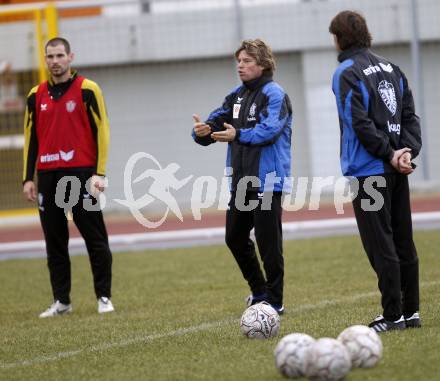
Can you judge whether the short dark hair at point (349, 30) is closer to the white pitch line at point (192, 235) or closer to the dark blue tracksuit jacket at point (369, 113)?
the dark blue tracksuit jacket at point (369, 113)

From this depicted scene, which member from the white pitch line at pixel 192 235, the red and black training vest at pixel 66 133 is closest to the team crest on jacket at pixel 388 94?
the red and black training vest at pixel 66 133

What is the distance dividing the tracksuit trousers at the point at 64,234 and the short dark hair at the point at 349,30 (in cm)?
301

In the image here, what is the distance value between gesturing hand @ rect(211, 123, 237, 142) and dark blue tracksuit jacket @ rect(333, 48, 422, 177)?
111cm

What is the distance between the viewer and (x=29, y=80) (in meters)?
17.4

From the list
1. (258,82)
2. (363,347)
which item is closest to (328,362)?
(363,347)

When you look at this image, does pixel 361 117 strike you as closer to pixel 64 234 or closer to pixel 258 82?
pixel 258 82

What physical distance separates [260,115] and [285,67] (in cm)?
1209

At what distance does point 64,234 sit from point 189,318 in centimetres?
154

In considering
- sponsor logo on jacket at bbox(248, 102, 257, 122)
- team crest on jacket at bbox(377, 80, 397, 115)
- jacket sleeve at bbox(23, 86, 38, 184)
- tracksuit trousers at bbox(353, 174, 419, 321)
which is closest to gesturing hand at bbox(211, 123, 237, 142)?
sponsor logo on jacket at bbox(248, 102, 257, 122)

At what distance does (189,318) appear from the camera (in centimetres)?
808

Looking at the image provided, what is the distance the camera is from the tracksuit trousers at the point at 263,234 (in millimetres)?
7812

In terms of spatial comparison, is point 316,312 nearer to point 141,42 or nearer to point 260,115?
point 260,115

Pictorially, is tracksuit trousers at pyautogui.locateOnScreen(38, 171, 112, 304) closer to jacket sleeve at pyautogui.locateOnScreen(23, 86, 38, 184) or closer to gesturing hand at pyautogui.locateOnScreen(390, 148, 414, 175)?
jacket sleeve at pyautogui.locateOnScreen(23, 86, 38, 184)

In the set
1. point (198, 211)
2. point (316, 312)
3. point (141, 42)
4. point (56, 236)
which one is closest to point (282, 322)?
point (316, 312)
